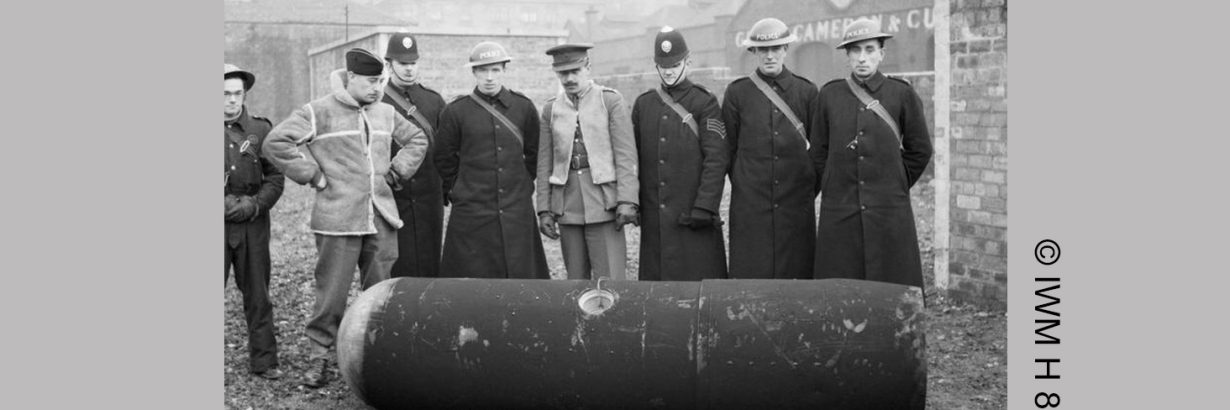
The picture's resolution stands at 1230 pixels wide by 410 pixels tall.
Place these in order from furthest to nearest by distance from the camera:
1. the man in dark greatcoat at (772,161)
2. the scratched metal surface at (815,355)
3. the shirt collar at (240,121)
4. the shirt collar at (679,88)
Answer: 1. the shirt collar at (679,88)
2. the man in dark greatcoat at (772,161)
3. the shirt collar at (240,121)
4. the scratched metal surface at (815,355)

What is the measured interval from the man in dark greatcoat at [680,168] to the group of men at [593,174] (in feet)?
0.04

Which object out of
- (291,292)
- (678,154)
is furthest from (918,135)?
(291,292)

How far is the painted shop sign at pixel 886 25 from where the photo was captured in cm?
3309

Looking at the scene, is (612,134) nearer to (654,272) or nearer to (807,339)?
(654,272)

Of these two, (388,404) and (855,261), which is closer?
(388,404)

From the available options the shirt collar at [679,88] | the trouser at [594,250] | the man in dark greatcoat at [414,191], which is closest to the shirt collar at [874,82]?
the shirt collar at [679,88]

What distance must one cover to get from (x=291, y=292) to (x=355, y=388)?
4.51m

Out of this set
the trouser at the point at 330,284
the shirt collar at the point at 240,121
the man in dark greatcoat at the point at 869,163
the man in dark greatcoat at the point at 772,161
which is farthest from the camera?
the man in dark greatcoat at the point at 772,161

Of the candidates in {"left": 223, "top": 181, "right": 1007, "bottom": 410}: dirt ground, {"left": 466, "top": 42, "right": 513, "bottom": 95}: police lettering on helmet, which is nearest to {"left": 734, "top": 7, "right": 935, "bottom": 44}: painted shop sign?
{"left": 223, "top": 181, "right": 1007, "bottom": 410}: dirt ground

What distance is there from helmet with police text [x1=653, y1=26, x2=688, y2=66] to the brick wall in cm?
275

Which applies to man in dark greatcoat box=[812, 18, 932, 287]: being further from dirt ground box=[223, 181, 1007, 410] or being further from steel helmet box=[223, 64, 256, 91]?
steel helmet box=[223, 64, 256, 91]

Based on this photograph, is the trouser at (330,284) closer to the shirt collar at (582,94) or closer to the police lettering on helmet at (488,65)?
the police lettering on helmet at (488,65)

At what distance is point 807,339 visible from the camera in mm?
5758

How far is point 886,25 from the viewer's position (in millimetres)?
34344
